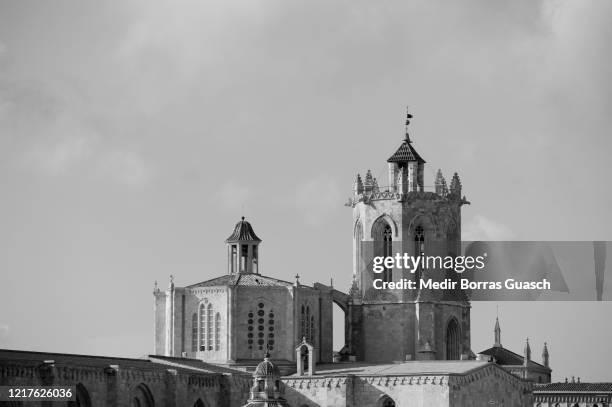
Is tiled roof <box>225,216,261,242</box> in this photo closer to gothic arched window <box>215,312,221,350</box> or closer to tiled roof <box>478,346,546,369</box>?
gothic arched window <box>215,312,221,350</box>

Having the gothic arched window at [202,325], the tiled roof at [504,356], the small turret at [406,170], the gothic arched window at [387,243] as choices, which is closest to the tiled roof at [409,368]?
the gothic arched window at [202,325]

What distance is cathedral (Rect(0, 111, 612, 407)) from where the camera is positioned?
4414 inches

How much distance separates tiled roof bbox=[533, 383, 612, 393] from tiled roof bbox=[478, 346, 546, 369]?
7.05 feet

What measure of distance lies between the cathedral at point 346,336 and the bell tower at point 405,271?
70 mm

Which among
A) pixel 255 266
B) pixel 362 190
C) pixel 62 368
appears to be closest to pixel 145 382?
pixel 62 368

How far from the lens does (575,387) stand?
149875 mm

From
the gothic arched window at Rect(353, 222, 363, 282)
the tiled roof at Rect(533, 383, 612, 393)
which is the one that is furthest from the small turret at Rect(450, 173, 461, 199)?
the tiled roof at Rect(533, 383, 612, 393)

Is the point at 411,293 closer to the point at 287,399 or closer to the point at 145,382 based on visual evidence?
the point at 287,399

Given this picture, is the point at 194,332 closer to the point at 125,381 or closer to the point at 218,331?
the point at 218,331

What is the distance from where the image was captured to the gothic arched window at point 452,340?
130 meters

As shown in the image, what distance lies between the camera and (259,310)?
123688 millimetres

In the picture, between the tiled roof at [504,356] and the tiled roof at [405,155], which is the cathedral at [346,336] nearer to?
the tiled roof at [405,155]

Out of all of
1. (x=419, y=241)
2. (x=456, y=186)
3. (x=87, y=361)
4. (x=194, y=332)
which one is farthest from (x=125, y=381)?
(x=456, y=186)

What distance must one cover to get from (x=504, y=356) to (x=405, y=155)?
80.6 feet
